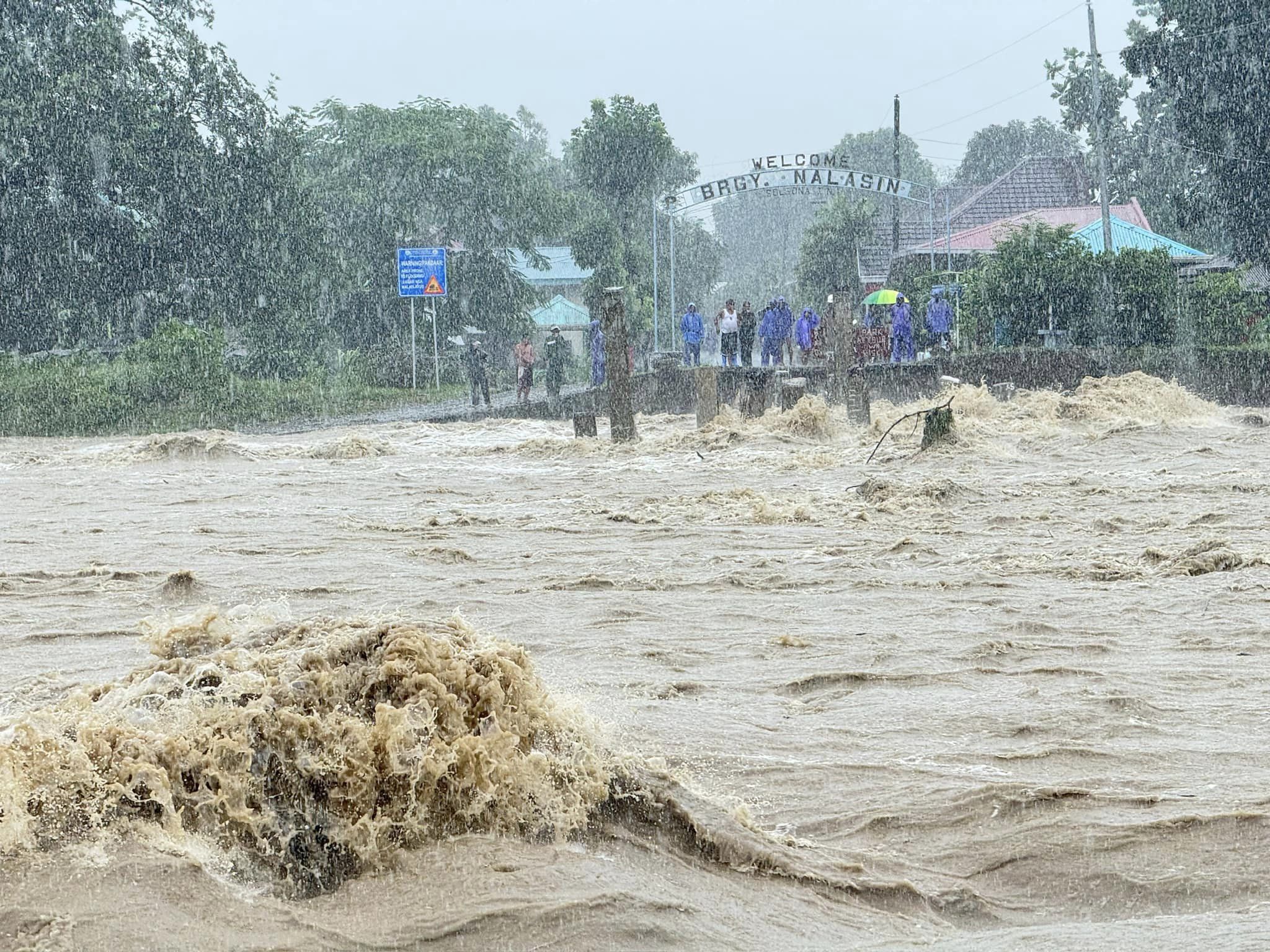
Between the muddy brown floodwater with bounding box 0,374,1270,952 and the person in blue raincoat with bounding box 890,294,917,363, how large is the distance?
2078 cm

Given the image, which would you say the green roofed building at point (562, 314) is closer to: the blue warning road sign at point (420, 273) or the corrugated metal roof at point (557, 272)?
the corrugated metal roof at point (557, 272)

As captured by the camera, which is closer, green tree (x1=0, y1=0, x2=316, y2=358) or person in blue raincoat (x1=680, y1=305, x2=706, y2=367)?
green tree (x1=0, y1=0, x2=316, y2=358)

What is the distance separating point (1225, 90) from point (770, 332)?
12.7m

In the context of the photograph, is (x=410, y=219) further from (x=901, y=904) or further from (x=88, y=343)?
(x=901, y=904)

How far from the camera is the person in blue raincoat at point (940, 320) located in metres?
33.8

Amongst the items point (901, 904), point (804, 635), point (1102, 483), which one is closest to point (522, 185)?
point (1102, 483)

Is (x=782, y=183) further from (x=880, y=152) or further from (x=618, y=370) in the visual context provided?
(x=880, y=152)

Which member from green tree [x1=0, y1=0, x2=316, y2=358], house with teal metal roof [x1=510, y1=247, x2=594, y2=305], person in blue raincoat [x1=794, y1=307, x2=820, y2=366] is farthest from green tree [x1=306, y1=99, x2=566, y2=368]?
house with teal metal roof [x1=510, y1=247, x2=594, y2=305]

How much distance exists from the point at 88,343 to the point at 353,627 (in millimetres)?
31170

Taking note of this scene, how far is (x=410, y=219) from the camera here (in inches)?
1860

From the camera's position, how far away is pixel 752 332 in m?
34.5

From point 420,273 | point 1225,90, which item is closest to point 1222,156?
point 1225,90

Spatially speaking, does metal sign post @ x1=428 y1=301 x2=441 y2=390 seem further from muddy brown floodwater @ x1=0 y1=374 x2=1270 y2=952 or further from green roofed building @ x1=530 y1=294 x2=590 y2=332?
green roofed building @ x1=530 y1=294 x2=590 y2=332

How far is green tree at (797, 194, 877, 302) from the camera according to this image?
65.5 meters
